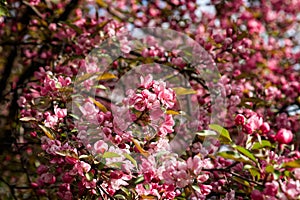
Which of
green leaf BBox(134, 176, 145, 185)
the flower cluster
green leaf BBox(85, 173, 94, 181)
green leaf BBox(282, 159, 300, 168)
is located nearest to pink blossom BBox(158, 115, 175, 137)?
the flower cluster

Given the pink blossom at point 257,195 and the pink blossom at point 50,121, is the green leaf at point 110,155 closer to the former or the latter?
the pink blossom at point 50,121

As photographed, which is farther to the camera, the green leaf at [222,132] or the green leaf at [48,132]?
the green leaf at [48,132]

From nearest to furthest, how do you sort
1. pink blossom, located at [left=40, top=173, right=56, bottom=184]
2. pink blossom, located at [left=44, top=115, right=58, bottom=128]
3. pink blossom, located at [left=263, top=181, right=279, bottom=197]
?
pink blossom, located at [left=263, top=181, right=279, bottom=197]
pink blossom, located at [left=44, top=115, right=58, bottom=128]
pink blossom, located at [left=40, top=173, right=56, bottom=184]

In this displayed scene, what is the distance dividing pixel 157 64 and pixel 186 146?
0.65 metres

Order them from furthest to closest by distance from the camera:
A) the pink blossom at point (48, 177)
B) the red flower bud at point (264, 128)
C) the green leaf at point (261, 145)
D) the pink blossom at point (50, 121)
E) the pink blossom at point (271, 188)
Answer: the pink blossom at point (48, 177), the pink blossom at point (50, 121), the red flower bud at point (264, 128), the green leaf at point (261, 145), the pink blossom at point (271, 188)

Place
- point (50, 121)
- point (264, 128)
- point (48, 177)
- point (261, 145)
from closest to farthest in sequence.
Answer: point (261, 145) → point (264, 128) → point (50, 121) → point (48, 177)

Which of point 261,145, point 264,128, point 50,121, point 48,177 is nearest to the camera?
point 261,145

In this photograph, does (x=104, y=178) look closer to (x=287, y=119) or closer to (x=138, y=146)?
(x=138, y=146)

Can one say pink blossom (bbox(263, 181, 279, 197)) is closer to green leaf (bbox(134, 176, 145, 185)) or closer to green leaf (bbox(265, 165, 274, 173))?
green leaf (bbox(265, 165, 274, 173))

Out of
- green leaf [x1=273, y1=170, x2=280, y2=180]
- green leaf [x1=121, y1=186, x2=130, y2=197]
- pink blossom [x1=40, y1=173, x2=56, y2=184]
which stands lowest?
pink blossom [x1=40, y1=173, x2=56, y2=184]

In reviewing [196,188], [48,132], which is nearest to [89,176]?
[48,132]

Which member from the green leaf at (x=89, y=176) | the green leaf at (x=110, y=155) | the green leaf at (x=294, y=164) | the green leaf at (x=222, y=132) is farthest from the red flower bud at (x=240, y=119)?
the green leaf at (x=89, y=176)

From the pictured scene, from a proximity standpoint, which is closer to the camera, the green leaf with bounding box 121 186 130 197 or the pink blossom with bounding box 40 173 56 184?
the green leaf with bounding box 121 186 130 197

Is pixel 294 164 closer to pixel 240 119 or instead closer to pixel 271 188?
pixel 271 188
